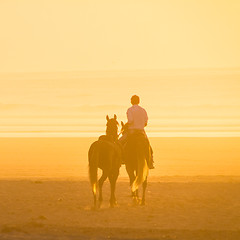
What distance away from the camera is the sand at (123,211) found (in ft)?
51.0

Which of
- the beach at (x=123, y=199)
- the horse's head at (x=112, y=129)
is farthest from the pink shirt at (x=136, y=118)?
the beach at (x=123, y=199)

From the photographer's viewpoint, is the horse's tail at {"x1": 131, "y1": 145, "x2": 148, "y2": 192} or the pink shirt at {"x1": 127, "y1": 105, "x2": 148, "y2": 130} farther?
the pink shirt at {"x1": 127, "y1": 105, "x2": 148, "y2": 130}

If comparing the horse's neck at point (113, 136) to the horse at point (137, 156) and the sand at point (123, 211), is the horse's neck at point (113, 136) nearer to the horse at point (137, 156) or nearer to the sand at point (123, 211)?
the horse at point (137, 156)

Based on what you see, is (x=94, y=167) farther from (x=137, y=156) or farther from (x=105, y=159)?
(x=137, y=156)

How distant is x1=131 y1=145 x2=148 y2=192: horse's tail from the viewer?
19234 millimetres

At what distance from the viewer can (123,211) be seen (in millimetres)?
18562

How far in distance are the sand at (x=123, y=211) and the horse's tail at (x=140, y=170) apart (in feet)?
1.61

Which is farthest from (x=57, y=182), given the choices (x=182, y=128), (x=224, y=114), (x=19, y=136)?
(x=224, y=114)

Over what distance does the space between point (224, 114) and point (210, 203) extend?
1372 inches

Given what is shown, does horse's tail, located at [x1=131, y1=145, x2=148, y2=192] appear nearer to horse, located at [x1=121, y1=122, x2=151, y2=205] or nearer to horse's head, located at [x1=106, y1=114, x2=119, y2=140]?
horse, located at [x1=121, y1=122, x2=151, y2=205]

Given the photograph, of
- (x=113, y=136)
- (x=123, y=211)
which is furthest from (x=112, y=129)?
(x=123, y=211)

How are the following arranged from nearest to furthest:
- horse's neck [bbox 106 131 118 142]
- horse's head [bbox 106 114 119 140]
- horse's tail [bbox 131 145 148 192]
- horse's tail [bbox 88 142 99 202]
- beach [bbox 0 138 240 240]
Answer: beach [bbox 0 138 240 240], horse's tail [bbox 88 142 99 202], horse's tail [bbox 131 145 148 192], horse's neck [bbox 106 131 118 142], horse's head [bbox 106 114 119 140]

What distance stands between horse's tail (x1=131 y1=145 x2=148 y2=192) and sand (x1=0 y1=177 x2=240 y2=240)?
1.61ft

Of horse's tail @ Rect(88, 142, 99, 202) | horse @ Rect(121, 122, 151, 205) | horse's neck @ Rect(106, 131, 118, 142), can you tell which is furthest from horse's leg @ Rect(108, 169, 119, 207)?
horse's neck @ Rect(106, 131, 118, 142)
